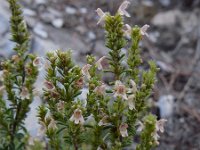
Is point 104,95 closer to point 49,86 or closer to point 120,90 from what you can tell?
point 120,90

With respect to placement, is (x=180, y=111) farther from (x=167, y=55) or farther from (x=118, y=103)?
(x=118, y=103)

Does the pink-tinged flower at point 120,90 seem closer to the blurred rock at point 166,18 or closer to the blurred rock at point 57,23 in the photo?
the blurred rock at point 57,23

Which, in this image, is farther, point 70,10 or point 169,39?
point 70,10

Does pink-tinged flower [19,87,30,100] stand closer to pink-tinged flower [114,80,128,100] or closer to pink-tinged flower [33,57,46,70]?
pink-tinged flower [33,57,46,70]

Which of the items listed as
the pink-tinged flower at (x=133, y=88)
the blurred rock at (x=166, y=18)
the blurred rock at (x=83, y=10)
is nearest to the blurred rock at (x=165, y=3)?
the blurred rock at (x=166, y=18)

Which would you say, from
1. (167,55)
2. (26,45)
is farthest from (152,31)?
(26,45)

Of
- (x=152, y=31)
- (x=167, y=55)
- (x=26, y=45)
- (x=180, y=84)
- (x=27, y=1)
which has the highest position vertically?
(x=27, y=1)

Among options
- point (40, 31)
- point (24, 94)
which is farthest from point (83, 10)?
point (24, 94)

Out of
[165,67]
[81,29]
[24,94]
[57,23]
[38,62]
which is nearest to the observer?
[38,62]
